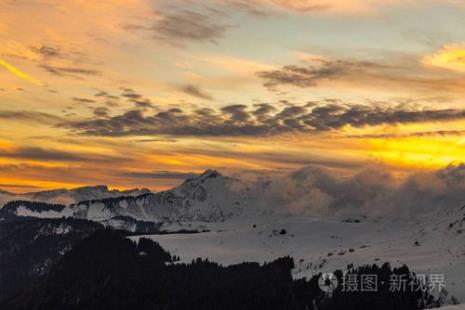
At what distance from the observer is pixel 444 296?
19438 centimetres
